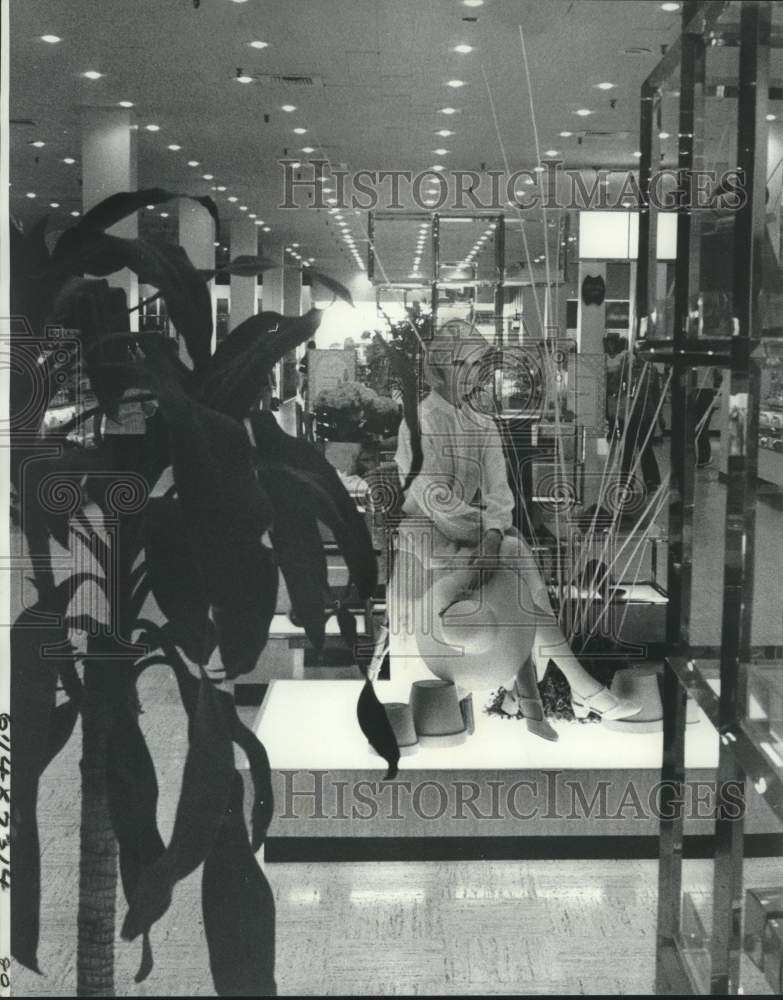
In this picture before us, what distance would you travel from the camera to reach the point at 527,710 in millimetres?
2750

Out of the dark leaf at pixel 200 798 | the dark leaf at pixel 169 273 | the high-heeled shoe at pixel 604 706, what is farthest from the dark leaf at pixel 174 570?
the high-heeled shoe at pixel 604 706

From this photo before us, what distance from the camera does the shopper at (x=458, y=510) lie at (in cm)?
219

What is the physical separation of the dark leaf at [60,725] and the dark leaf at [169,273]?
55 cm

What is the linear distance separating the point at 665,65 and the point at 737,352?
0.52 meters

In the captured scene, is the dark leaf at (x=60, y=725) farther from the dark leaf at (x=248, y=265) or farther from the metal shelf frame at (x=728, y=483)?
the metal shelf frame at (x=728, y=483)

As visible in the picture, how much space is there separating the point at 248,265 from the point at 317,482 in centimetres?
34

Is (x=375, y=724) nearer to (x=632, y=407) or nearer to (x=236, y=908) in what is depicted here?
(x=236, y=908)

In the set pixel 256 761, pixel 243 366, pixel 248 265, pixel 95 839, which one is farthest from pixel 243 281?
pixel 95 839

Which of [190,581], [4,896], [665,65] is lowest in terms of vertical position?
[4,896]

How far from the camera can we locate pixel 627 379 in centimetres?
226

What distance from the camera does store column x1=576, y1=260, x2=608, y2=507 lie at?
2193 millimetres

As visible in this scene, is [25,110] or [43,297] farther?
[25,110]

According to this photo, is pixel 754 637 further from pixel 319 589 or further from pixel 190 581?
pixel 190 581

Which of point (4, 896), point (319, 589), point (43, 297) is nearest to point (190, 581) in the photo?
point (319, 589)
